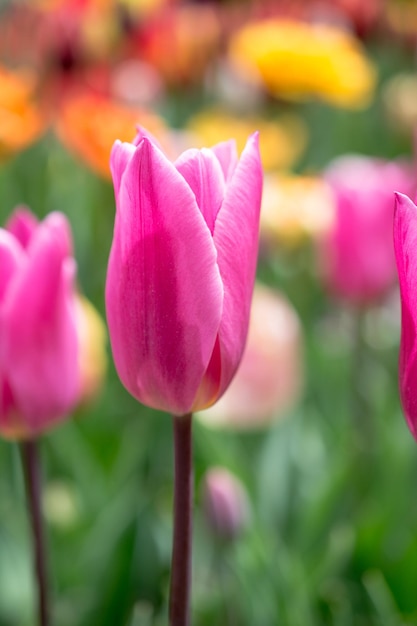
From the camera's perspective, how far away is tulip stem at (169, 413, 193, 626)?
32 centimetres

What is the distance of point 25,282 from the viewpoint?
1.30ft

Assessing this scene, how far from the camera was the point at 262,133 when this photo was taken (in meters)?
1.67

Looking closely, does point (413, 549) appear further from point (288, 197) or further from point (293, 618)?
point (288, 197)

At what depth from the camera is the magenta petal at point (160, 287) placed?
11.7 inches

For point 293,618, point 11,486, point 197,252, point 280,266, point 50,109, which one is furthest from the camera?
point 50,109

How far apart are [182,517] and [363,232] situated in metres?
0.55

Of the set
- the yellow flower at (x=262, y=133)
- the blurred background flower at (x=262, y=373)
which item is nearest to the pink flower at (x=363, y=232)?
the blurred background flower at (x=262, y=373)

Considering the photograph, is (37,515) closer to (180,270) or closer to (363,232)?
(180,270)

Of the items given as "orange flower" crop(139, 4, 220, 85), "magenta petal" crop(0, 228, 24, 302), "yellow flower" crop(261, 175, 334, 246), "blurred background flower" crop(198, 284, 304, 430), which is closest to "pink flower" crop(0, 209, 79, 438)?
"magenta petal" crop(0, 228, 24, 302)

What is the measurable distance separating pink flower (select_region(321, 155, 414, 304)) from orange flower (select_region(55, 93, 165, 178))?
231mm

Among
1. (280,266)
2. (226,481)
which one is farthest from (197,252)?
(280,266)

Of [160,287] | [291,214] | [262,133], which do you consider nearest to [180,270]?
[160,287]

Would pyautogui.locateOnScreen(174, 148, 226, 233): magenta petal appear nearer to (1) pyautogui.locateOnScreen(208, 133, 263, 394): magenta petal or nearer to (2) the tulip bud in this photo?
(1) pyautogui.locateOnScreen(208, 133, 263, 394): magenta petal

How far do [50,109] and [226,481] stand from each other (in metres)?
0.94
